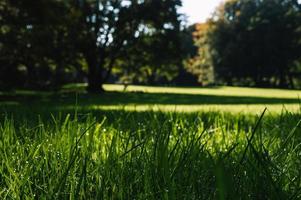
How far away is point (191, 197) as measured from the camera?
4.63ft

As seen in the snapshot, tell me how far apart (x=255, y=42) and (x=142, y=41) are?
30629 mm

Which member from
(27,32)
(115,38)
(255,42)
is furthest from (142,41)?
(255,42)

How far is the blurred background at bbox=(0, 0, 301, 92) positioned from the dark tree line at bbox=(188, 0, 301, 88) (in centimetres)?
14

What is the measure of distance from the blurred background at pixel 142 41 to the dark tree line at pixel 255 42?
14cm

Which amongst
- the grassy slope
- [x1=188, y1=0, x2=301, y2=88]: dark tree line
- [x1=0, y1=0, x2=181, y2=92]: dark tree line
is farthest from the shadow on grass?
[x1=188, y1=0, x2=301, y2=88]: dark tree line

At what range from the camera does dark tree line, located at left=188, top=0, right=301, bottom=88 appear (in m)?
62.3

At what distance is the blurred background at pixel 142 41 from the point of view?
77.0ft

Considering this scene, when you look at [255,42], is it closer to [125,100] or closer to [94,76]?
[94,76]

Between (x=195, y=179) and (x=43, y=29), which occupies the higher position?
(x=43, y=29)

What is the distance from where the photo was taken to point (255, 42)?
6356 centimetres

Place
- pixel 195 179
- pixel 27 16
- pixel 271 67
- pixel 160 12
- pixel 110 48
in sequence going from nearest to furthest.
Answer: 1. pixel 195 179
2. pixel 27 16
3. pixel 160 12
4. pixel 110 48
5. pixel 271 67

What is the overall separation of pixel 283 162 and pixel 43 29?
22751 millimetres

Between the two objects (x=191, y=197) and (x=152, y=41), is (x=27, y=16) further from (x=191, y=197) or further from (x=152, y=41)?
(x=191, y=197)

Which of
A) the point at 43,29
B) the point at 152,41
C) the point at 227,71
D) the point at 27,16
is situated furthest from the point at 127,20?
the point at 227,71
